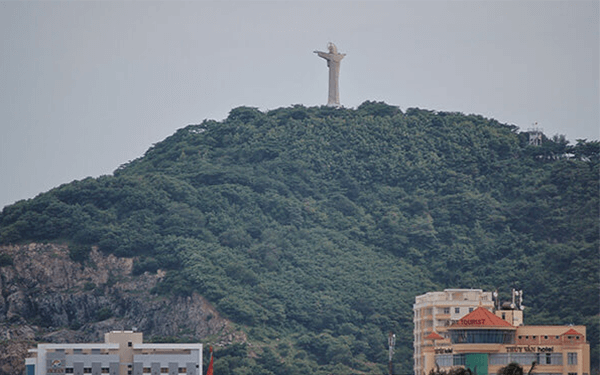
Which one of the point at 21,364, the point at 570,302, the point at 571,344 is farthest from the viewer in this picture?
the point at 570,302

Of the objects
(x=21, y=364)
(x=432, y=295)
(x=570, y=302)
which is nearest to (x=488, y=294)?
(x=432, y=295)

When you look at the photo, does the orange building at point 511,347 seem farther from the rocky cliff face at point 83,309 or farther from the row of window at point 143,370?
the rocky cliff face at point 83,309

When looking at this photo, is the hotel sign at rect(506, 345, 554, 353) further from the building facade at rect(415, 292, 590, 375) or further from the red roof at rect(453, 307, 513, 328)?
the red roof at rect(453, 307, 513, 328)

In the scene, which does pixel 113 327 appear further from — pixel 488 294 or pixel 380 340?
pixel 488 294

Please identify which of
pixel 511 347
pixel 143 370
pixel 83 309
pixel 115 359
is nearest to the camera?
pixel 511 347

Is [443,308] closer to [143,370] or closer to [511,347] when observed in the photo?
[143,370]

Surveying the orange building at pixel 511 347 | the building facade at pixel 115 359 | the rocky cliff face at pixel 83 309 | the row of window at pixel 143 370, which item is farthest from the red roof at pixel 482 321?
the rocky cliff face at pixel 83 309

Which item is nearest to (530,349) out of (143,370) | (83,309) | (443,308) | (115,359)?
(443,308)
